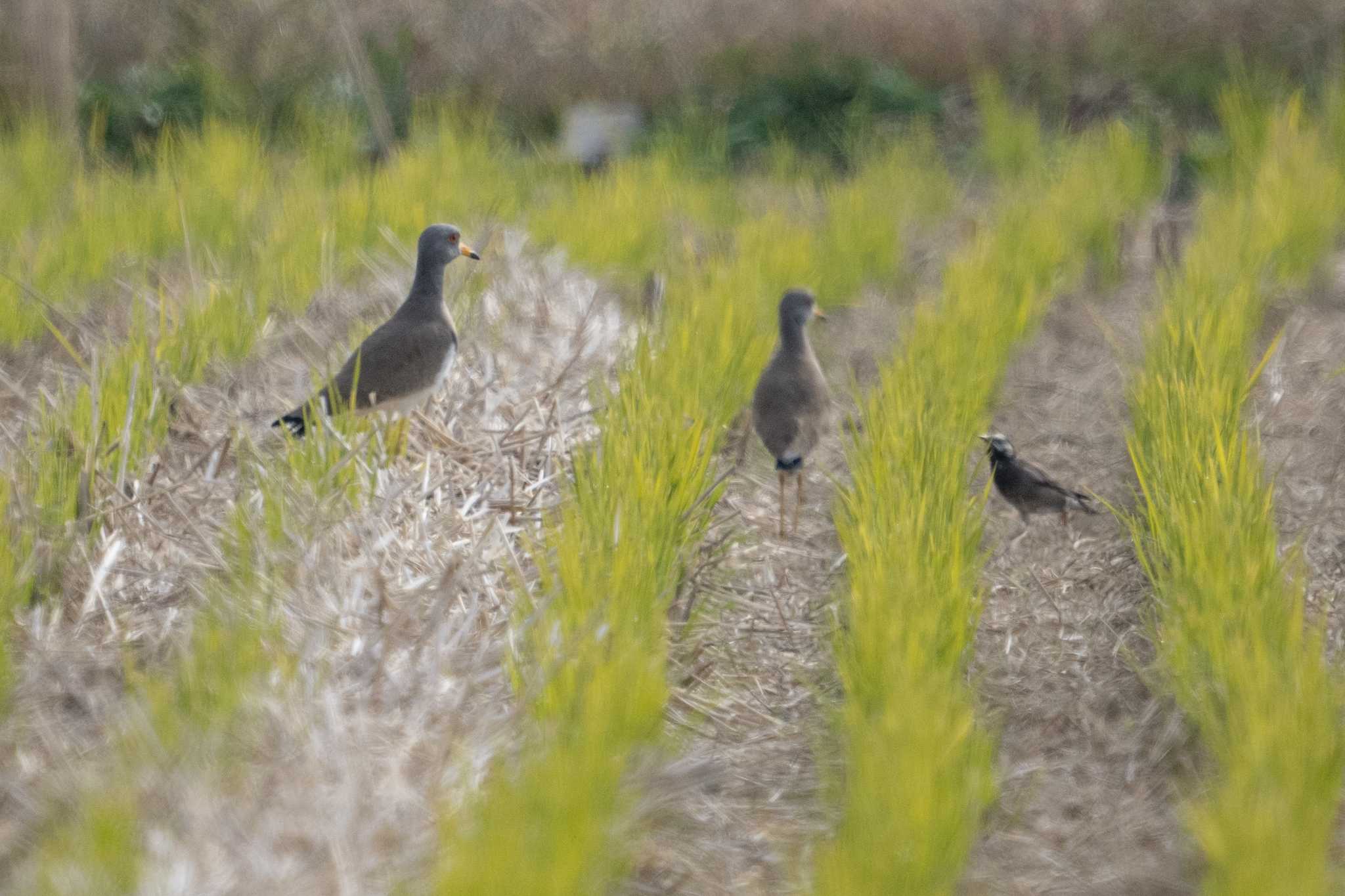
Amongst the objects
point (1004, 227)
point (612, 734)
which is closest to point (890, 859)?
point (612, 734)

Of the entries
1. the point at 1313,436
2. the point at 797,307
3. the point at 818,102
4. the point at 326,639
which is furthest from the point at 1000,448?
the point at 818,102

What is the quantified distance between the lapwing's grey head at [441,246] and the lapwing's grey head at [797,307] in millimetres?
868

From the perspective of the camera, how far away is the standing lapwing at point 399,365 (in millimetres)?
3499

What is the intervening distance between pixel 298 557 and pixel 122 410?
36.5 inches

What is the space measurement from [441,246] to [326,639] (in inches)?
63.5

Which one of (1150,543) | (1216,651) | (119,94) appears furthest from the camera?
(119,94)

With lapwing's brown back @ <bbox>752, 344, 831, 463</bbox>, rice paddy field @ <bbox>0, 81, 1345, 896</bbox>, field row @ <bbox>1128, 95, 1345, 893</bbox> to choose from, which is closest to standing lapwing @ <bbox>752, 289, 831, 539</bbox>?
lapwing's brown back @ <bbox>752, 344, 831, 463</bbox>

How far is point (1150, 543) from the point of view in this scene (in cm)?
314

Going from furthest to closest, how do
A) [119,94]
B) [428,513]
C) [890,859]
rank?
1. [119,94]
2. [428,513]
3. [890,859]

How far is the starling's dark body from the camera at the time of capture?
3760mm

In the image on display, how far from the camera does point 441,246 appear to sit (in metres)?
3.99

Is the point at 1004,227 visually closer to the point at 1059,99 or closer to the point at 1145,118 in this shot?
the point at 1145,118

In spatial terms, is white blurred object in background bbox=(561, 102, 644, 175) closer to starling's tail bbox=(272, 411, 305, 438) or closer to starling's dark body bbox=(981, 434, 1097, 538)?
starling's dark body bbox=(981, 434, 1097, 538)

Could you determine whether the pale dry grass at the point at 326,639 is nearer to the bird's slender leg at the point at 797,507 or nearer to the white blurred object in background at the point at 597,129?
the bird's slender leg at the point at 797,507
